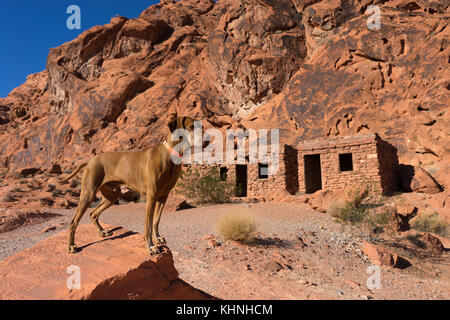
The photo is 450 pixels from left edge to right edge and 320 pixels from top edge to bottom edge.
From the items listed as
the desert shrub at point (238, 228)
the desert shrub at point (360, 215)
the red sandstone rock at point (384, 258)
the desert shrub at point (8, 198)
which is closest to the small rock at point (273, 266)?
the desert shrub at point (238, 228)

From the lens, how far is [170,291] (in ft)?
9.73

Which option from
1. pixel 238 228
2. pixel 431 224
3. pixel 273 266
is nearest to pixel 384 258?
pixel 273 266

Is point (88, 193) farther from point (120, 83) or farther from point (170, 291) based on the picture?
point (120, 83)

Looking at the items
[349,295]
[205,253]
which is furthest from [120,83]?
[349,295]

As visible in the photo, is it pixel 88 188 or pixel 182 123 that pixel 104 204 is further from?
pixel 182 123

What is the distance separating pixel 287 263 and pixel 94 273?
4118 millimetres

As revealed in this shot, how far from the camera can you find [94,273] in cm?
255

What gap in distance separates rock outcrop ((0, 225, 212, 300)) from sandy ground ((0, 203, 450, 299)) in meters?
1.58

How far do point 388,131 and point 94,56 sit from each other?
105 ft

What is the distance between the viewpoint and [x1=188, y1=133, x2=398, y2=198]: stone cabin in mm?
12969

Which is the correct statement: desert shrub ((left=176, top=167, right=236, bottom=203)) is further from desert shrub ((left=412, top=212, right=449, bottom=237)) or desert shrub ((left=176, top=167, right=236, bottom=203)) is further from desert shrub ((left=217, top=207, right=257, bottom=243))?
desert shrub ((left=412, top=212, right=449, bottom=237))

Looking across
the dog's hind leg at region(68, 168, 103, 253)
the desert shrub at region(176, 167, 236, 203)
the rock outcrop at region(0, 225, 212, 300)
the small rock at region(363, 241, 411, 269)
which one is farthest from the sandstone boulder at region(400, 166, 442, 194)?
the dog's hind leg at region(68, 168, 103, 253)

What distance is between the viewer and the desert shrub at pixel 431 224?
870 centimetres

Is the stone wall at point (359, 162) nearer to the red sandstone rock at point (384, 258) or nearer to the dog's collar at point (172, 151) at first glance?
the red sandstone rock at point (384, 258)
